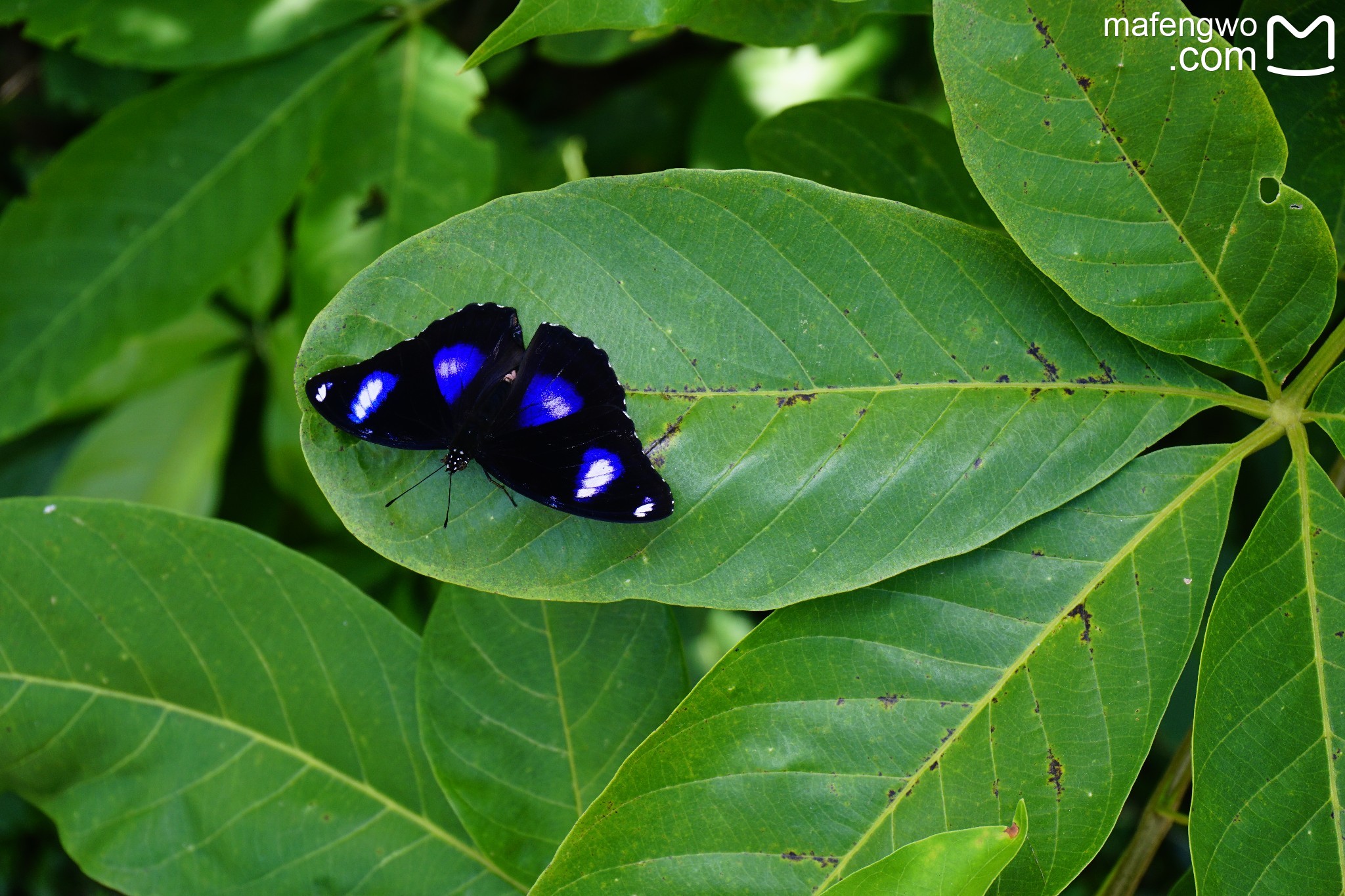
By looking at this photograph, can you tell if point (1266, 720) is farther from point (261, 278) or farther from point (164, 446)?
point (164, 446)

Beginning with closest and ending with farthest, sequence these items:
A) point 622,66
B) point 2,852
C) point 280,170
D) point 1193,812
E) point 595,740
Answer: point 1193,812 < point 595,740 < point 280,170 < point 2,852 < point 622,66

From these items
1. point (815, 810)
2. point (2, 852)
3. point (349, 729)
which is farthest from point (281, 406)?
point (815, 810)

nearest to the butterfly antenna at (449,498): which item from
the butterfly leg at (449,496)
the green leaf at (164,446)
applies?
the butterfly leg at (449,496)

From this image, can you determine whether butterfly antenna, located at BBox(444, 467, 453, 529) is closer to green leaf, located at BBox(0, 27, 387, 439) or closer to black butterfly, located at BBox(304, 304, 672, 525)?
black butterfly, located at BBox(304, 304, 672, 525)

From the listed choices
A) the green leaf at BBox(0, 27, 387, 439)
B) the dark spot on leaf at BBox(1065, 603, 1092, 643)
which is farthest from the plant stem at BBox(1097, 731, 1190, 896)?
the green leaf at BBox(0, 27, 387, 439)

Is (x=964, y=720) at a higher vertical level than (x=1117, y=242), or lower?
lower

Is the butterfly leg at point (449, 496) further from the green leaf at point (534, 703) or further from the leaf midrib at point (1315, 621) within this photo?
the leaf midrib at point (1315, 621)

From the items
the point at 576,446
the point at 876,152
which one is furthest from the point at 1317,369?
the point at 576,446

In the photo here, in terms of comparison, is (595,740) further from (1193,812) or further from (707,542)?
(1193,812)
